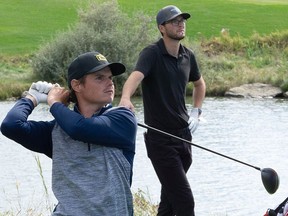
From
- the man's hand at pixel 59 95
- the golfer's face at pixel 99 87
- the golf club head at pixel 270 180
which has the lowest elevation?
the golf club head at pixel 270 180

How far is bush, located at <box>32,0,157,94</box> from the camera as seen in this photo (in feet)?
85.7

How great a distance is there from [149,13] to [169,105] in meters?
32.8

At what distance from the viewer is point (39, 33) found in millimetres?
37219

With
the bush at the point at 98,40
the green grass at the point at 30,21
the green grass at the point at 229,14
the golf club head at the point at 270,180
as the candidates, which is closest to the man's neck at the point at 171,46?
the golf club head at the point at 270,180

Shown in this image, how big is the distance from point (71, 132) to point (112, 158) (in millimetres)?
212

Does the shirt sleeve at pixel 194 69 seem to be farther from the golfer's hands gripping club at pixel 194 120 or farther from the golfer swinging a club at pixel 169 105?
the golfer's hands gripping club at pixel 194 120

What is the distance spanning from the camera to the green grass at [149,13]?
35969 mm

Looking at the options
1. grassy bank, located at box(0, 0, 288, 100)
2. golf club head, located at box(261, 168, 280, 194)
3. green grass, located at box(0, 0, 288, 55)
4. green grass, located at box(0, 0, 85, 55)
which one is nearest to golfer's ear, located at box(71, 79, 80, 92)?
golf club head, located at box(261, 168, 280, 194)

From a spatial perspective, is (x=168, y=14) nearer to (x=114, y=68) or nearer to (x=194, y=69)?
(x=194, y=69)

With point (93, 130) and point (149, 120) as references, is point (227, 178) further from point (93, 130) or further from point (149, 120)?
point (93, 130)

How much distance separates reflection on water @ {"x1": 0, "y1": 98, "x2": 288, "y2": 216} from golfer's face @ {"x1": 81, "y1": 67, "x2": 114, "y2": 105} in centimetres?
528

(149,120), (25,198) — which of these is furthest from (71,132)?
(25,198)

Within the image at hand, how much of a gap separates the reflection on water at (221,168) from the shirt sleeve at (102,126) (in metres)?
5.29

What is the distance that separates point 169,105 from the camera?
6.39 m
